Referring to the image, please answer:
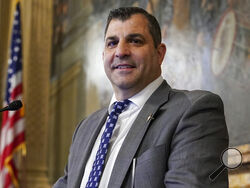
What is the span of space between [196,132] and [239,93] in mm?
2136

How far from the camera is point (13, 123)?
7559 mm

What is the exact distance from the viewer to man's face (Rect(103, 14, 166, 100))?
3.22 metres

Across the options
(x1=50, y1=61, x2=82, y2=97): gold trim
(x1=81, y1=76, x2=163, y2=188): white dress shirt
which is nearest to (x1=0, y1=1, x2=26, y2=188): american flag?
(x1=50, y1=61, x2=82, y2=97): gold trim

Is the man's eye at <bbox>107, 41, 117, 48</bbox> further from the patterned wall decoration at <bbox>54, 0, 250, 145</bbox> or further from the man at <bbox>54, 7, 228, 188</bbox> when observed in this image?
the patterned wall decoration at <bbox>54, 0, 250, 145</bbox>

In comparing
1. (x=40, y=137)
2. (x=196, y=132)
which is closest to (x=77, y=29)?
(x=40, y=137)

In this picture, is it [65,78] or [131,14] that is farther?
[65,78]

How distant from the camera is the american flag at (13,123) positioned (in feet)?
24.2

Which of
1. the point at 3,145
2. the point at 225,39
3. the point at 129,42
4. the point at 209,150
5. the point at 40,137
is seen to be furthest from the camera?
the point at 40,137

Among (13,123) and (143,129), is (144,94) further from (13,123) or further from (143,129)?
(13,123)

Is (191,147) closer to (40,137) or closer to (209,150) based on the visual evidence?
(209,150)

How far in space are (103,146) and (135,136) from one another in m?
0.27

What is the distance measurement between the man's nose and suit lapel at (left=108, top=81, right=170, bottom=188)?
0.34 meters

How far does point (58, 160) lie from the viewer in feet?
25.4

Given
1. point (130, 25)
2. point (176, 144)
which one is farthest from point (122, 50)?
point (176, 144)
